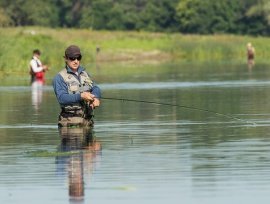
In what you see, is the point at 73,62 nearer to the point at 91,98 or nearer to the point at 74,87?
the point at 74,87

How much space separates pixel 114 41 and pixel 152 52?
3.22 metres

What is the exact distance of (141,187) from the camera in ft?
38.6

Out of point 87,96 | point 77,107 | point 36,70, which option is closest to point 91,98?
point 87,96

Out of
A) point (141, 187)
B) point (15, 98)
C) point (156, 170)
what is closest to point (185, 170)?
point (156, 170)

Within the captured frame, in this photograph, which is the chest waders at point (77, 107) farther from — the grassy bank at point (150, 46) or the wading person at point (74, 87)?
the grassy bank at point (150, 46)

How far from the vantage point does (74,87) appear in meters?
17.6

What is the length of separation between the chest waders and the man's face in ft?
0.39

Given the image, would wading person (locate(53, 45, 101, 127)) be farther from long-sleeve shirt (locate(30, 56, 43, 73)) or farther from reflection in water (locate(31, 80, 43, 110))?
long-sleeve shirt (locate(30, 56, 43, 73))

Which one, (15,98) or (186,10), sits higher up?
(186,10)

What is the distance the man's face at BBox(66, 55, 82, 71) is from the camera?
17453 millimetres

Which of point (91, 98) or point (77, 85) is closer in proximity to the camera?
point (91, 98)

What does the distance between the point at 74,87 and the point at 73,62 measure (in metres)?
0.35

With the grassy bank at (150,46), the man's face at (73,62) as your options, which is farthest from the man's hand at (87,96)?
the grassy bank at (150,46)

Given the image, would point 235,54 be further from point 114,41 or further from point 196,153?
point 196,153
